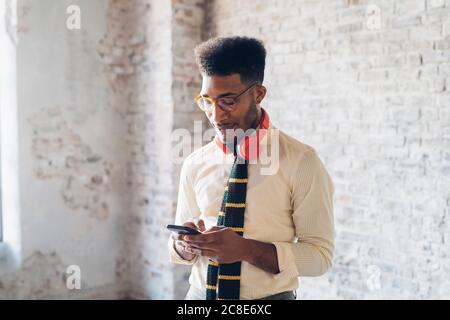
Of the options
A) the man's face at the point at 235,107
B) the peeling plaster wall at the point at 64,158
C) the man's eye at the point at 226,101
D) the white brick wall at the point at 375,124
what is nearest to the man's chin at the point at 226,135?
the man's face at the point at 235,107

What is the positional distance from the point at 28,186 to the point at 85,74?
1087 millimetres

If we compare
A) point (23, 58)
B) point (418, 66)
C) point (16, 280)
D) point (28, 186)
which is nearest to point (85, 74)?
point (23, 58)

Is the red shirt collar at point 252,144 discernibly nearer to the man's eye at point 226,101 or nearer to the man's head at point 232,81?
the man's head at point 232,81

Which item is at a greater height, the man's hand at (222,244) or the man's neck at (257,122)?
the man's neck at (257,122)

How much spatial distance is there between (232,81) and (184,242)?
2.00 feet

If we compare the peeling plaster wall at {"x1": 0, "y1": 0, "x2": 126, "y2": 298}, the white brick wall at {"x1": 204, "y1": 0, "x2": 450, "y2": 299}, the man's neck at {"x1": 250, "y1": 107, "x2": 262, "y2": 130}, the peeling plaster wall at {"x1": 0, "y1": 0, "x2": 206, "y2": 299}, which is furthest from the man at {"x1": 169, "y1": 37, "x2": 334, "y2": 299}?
the peeling plaster wall at {"x1": 0, "y1": 0, "x2": 126, "y2": 298}

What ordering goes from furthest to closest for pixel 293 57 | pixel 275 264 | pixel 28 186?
pixel 28 186, pixel 293 57, pixel 275 264

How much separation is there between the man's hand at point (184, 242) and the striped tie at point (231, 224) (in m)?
0.07

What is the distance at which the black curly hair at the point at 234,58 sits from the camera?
188 cm

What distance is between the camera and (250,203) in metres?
1.86

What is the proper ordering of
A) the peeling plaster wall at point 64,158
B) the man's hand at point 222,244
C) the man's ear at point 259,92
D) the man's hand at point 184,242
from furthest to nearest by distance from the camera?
the peeling plaster wall at point 64,158 < the man's ear at point 259,92 < the man's hand at point 184,242 < the man's hand at point 222,244

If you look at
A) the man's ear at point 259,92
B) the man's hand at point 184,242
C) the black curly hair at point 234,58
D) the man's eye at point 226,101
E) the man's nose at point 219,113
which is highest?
the black curly hair at point 234,58

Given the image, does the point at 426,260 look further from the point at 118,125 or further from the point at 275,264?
the point at 118,125
